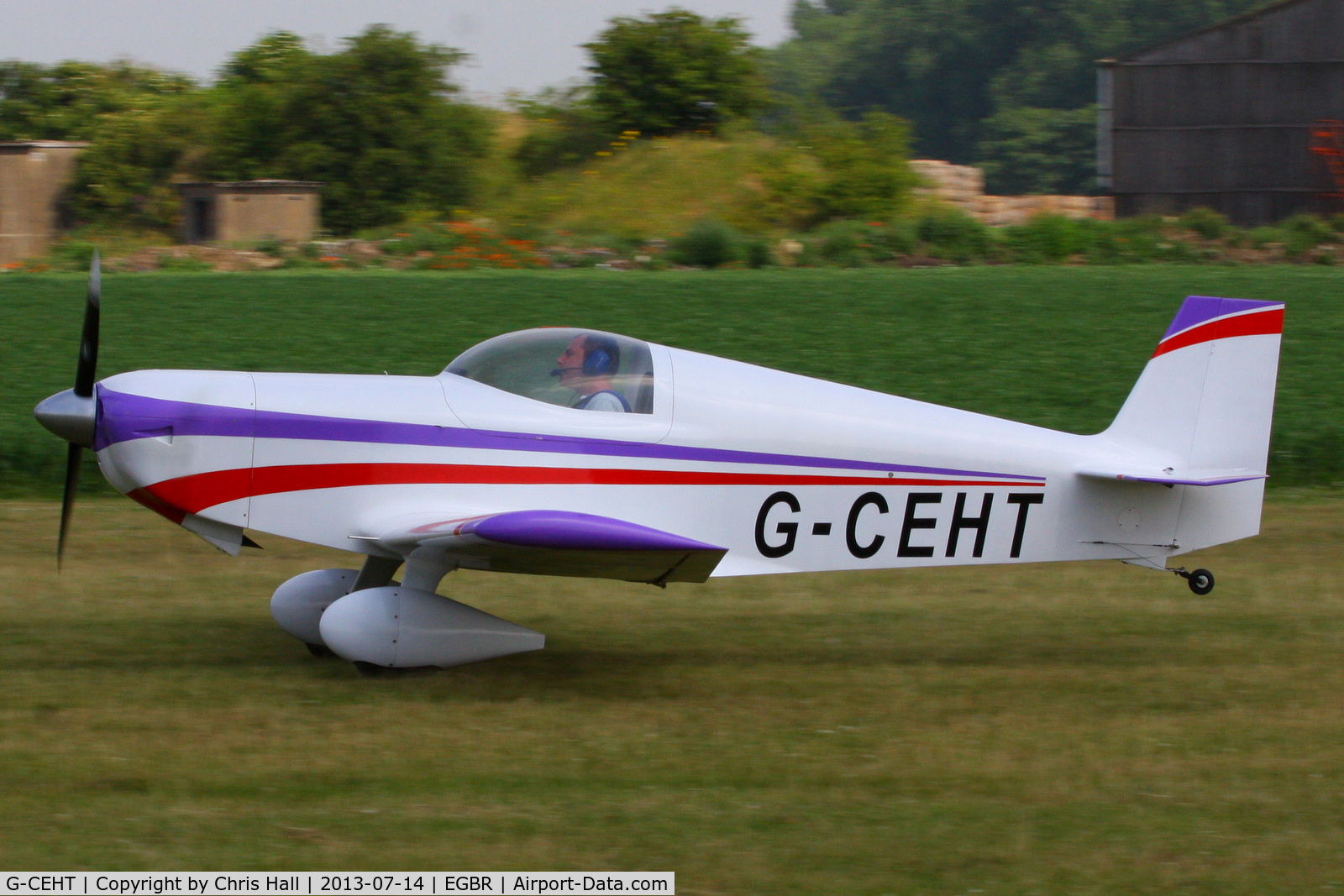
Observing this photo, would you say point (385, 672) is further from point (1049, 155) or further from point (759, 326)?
point (1049, 155)

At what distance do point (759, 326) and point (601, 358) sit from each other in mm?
11396

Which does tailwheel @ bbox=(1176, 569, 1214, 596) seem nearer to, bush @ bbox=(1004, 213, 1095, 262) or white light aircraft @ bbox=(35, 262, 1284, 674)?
white light aircraft @ bbox=(35, 262, 1284, 674)

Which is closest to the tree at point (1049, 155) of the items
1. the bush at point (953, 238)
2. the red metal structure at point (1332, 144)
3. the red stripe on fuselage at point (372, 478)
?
the red metal structure at point (1332, 144)

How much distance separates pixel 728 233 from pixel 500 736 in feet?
63.9

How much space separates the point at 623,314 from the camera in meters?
18.4

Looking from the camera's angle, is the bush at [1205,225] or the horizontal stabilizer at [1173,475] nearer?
the horizontal stabilizer at [1173,475]

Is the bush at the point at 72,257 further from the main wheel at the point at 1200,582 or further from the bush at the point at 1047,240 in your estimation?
the main wheel at the point at 1200,582

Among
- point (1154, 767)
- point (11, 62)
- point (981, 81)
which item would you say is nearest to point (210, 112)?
point (11, 62)

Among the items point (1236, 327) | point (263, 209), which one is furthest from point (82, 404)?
point (263, 209)

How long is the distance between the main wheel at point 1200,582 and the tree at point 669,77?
31.6 m

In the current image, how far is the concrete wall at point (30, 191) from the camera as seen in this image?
35.3 metres

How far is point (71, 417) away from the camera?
A: 620 centimetres

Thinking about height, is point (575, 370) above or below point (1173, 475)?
above
